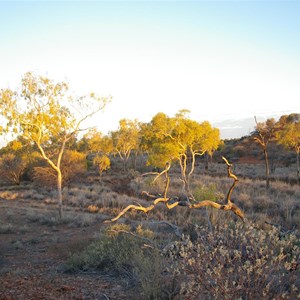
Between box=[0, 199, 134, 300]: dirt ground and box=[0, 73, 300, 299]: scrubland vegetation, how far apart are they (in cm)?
2

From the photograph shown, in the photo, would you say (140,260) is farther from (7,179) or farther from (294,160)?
(294,160)

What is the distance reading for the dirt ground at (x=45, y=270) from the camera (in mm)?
5178

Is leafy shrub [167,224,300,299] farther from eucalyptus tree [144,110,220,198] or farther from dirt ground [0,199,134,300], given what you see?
eucalyptus tree [144,110,220,198]

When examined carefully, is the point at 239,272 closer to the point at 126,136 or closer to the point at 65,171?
the point at 65,171

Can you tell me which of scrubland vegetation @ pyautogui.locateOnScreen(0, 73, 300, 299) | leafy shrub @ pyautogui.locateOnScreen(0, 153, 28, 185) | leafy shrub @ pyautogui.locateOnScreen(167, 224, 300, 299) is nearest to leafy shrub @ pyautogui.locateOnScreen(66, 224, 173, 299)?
scrubland vegetation @ pyautogui.locateOnScreen(0, 73, 300, 299)

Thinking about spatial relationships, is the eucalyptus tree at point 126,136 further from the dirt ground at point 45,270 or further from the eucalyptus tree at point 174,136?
the dirt ground at point 45,270

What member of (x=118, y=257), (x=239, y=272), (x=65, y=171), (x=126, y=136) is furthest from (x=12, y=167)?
(x=239, y=272)

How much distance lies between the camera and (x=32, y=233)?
12.2 metres

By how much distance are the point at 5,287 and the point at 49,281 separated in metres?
0.85

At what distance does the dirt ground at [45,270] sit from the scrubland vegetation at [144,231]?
0.08 ft

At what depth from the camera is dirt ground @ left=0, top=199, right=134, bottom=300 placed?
5178mm

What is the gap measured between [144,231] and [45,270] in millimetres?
2796

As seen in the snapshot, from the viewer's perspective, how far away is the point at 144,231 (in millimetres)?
8539

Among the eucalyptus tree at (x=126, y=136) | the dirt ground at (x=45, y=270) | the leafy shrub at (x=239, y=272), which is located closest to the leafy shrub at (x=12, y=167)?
the eucalyptus tree at (x=126, y=136)
